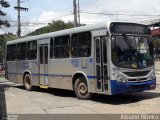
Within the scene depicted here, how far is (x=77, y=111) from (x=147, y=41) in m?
4.45

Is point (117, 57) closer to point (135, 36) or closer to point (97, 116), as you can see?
point (135, 36)

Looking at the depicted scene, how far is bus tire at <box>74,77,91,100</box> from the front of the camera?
50.0 ft

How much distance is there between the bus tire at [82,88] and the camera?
50.0 ft

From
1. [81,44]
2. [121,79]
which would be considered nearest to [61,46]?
[81,44]

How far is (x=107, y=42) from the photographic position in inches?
549

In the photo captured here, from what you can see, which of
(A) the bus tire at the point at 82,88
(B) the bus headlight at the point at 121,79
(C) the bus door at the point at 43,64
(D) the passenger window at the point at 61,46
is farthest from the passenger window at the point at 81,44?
(C) the bus door at the point at 43,64

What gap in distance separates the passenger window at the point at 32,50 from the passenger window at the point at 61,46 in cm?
259

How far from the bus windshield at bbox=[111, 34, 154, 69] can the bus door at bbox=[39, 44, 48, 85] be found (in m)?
5.52

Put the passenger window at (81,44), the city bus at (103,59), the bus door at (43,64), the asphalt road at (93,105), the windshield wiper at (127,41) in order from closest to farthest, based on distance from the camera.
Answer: the asphalt road at (93,105) < the city bus at (103,59) < the windshield wiper at (127,41) < the passenger window at (81,44) < the bus door at (43,64)

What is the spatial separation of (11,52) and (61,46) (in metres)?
7.33

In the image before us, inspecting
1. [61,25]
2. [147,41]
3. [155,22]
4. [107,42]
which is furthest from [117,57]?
[155,22]

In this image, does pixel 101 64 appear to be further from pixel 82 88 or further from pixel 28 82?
pixel 28 82

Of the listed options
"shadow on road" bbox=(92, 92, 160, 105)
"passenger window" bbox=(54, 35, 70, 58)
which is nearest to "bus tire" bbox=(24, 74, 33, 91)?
"passenger window" bbox=(54, 35, 70, 58)

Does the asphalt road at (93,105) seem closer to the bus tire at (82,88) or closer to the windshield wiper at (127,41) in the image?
the bus tire at (82,88)
